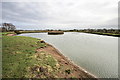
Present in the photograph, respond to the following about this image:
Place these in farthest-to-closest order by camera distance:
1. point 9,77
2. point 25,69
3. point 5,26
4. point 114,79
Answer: point 5,26 < point 114,79 < point 25,69 < point 9,77

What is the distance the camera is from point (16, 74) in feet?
13.1

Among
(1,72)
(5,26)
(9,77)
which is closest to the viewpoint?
(9,77)

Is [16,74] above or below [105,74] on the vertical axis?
above

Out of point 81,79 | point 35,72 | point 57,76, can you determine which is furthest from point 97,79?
point 35,72

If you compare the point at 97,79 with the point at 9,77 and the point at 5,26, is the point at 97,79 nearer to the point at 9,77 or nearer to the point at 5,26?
the point at 9,77

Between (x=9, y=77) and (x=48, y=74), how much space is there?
2.15m

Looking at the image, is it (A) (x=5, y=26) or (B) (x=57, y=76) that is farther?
(A) (x=5, y=26)

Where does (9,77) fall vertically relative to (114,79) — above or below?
above

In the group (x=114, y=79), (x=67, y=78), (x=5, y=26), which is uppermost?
(x=5, y=26)

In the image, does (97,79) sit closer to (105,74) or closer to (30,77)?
(105,74)

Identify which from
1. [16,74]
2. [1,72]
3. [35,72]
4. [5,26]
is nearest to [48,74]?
[35,72]

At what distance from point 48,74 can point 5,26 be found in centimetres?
7148

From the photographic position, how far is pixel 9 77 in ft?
12.4

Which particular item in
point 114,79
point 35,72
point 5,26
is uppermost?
point 5,26
